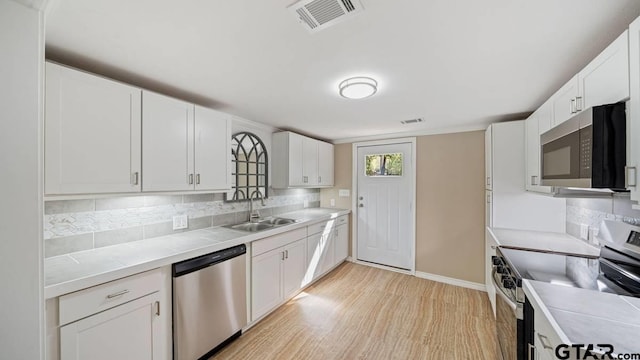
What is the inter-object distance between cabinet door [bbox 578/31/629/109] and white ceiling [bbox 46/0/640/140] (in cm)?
14

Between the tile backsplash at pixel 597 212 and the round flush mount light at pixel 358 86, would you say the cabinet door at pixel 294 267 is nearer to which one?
the round flush mount light at pixel 358 86

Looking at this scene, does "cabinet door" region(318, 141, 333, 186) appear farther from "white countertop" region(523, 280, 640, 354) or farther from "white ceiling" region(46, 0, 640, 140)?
"white countertop" region(523, 280, 640, 354)

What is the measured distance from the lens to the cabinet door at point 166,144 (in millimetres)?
1781

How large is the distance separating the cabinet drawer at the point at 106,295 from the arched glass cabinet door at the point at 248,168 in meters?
1.27

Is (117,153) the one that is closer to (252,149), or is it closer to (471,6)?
(252,149)

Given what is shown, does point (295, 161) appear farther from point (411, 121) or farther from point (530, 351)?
point (530, 351)

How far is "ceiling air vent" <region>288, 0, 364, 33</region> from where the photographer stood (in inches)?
40.0

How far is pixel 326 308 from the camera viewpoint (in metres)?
2.66

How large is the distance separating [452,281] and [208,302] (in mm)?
3067

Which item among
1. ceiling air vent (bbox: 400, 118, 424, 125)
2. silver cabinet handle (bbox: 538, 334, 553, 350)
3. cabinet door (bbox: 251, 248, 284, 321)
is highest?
ceiling air vent (bbox: 400, 118, 424, 125)

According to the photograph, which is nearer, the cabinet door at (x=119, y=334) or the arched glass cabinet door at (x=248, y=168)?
the cabinet door at (x=119, y=334)

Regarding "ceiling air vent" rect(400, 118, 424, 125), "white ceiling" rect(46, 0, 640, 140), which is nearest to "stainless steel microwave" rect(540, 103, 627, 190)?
"white ceiling" rect(46, 0, 640, 140)

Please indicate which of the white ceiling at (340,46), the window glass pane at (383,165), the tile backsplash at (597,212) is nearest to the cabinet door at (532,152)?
the white ceiling at (340,46)

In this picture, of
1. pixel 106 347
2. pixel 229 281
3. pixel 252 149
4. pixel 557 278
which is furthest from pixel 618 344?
pixel 252 149
